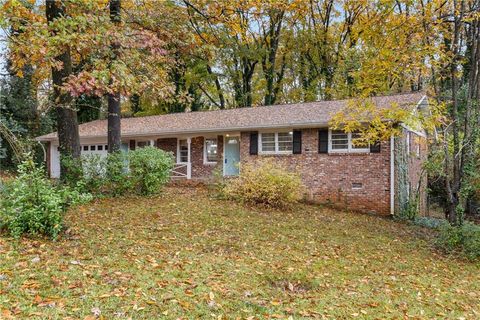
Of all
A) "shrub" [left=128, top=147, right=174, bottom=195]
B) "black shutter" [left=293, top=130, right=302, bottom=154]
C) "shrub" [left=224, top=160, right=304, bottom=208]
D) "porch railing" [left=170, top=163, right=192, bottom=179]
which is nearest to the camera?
"shrub" [left=128, top=147, right=174, bottom=195]

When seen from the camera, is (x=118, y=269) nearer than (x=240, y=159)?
Yes

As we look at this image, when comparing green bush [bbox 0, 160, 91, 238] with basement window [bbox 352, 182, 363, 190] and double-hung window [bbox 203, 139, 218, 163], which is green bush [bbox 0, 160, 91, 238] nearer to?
basement window [bbox 352, 182, 363, 190]

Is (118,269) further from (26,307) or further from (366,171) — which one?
(366,171)

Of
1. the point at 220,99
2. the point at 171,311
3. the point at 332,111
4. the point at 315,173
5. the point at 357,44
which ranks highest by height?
the point at 357,44

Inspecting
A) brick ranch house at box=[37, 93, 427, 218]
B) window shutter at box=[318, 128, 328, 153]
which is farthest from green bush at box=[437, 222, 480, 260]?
window shutter at box=[318, 128, 328, 153]

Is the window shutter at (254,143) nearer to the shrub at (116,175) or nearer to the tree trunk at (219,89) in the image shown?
the shrub at (116,175)

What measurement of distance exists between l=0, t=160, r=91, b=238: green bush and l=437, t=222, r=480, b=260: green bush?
8.13 meters

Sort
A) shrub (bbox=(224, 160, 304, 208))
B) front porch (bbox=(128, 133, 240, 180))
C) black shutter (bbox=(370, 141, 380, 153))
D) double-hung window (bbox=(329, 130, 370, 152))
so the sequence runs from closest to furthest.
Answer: shrub (bbox=(224, 160, 304, 208)) < black shutter (bbox=(370, 141, 380, 153)) < double-hung window (bbox=(329, 130, 370, 152)) < front porch (bbox=(128, 133, 240, 180))

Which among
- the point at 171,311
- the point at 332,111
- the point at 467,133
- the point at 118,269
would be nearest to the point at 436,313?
the point at 171,311

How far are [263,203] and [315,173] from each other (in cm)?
333

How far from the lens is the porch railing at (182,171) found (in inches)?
674

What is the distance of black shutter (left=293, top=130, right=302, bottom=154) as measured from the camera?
1399cm

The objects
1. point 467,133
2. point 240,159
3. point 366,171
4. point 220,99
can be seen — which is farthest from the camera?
point 220,99

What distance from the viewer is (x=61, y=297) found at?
380cm
